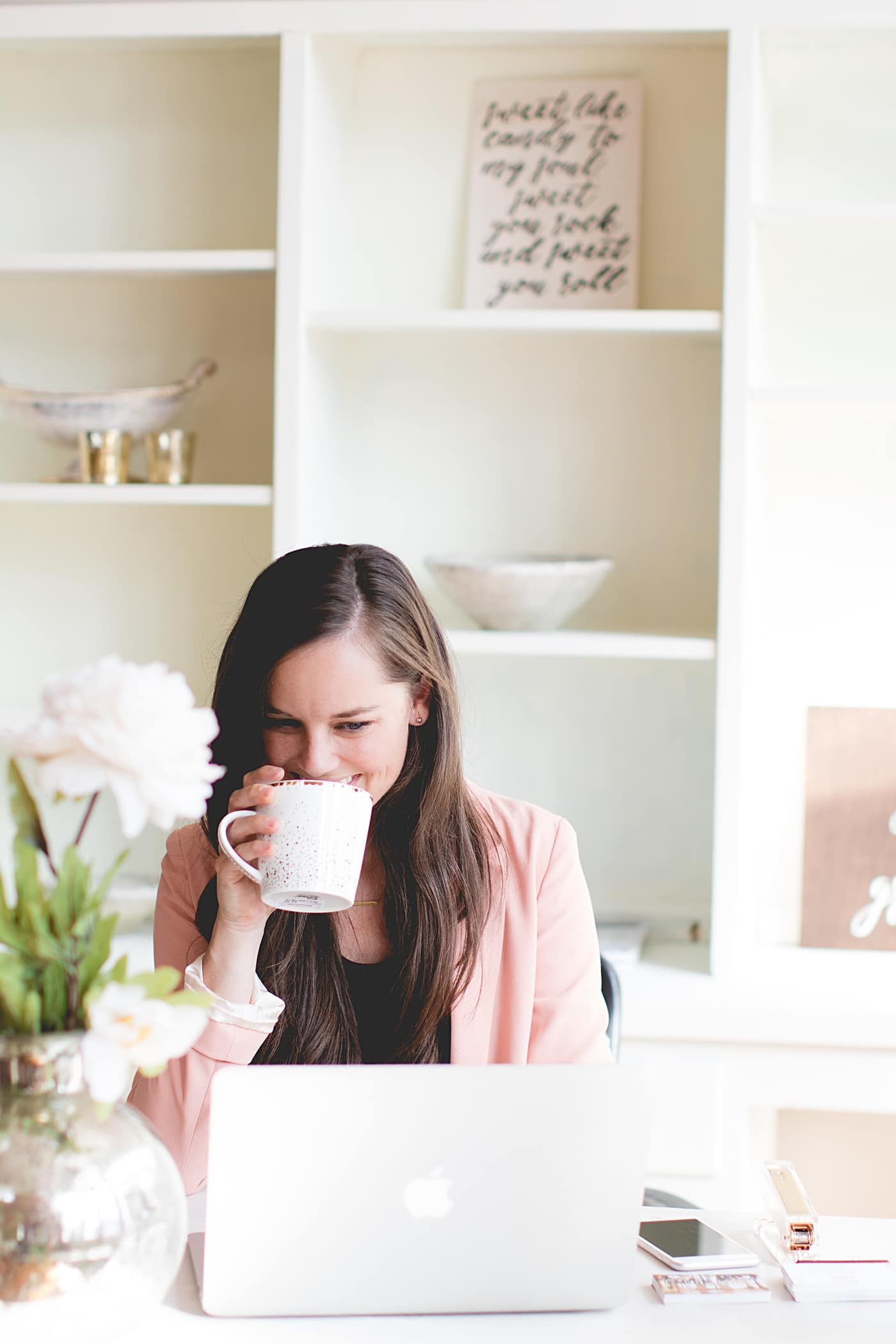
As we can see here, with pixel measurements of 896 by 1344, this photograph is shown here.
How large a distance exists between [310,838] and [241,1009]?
0.71 feet

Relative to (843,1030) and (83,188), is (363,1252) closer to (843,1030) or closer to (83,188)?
Answer: (843,1030)

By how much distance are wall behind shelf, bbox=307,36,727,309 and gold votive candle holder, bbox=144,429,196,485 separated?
301mm

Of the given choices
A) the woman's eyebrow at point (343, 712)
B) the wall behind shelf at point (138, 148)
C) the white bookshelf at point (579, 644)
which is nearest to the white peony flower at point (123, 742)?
the woman's eyebrow at point (343, 712)

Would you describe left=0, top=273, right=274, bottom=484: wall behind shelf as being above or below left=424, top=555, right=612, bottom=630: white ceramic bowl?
above

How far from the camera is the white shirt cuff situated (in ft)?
3.78

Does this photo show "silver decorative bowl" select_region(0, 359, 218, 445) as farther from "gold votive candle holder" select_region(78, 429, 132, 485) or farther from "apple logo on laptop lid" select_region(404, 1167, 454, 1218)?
"apple logo on laptop lid" select_region(404, 1167, 454, 1218)

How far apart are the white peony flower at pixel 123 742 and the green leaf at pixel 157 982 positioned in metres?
0.08

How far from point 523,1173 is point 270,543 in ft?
5.26

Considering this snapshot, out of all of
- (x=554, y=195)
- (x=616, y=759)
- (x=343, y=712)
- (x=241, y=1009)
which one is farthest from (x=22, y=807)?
(x=554, y=195)

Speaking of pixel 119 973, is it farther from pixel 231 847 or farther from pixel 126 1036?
pixel 231 847

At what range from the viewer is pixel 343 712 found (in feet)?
4.35

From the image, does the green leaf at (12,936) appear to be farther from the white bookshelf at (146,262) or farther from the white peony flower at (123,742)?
the white bookshelf at (146,262)

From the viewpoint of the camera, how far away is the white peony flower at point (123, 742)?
0.67 m

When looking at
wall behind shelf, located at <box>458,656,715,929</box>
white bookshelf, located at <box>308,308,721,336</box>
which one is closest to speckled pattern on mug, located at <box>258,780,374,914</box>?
white bookshelf, located at <box>308,308,721,336</box>
